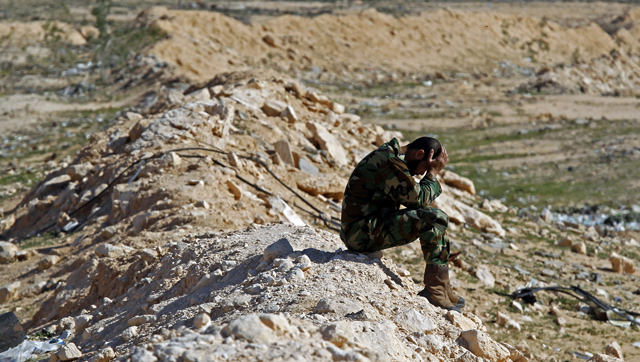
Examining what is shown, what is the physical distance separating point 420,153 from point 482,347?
1.39 metres

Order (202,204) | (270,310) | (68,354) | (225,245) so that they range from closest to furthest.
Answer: (270,310)
(68,354)
(225,245)
(202,204)

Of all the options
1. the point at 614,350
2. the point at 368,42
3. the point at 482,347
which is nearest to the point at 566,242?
the point at 614,350

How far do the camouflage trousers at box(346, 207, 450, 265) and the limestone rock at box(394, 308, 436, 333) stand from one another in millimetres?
549

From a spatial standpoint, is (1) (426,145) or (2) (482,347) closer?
(2) (482,347)

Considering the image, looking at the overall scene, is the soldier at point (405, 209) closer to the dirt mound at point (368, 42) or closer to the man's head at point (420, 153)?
the man's head at point (420, 153)

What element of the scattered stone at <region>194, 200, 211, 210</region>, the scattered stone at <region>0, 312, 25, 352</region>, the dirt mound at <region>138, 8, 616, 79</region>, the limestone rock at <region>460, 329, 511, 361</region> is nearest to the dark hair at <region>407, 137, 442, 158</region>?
the limestone rock at <region>460, 329, 511, 361</region>

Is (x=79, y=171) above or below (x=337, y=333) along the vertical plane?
below

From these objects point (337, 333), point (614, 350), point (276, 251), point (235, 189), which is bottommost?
point (614, 350)

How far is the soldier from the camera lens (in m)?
4.23

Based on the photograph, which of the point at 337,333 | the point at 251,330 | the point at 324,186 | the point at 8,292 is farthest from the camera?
the point at 324,186

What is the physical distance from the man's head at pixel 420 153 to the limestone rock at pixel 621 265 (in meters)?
6.33

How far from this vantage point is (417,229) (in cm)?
426

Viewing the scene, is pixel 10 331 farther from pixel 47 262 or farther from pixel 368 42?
A: pixel 368 42

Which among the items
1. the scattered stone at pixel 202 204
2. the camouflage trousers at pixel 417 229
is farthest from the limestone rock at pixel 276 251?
the scattered stone at pixel 202 204
